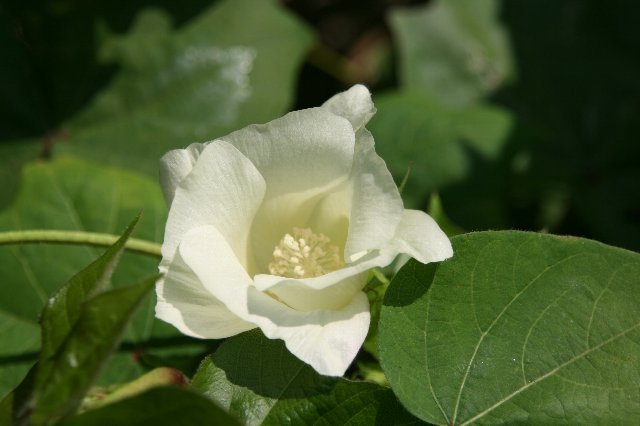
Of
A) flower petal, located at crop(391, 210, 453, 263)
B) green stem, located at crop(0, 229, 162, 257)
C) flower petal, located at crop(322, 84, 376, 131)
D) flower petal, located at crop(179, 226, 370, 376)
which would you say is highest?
flower petal, located at crop(322, 84, 376, 131)

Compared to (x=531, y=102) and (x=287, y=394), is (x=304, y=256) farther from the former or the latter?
(x=531, y=102)

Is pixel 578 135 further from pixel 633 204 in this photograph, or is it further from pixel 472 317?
pixel 472 317

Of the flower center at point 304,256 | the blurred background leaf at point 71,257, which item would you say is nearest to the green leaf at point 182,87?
the blurred background leaf at point 71,257

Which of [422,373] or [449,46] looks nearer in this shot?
[422,373]

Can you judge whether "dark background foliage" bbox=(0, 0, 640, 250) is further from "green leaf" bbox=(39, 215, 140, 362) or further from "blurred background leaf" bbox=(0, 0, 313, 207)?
"green leaf" bbox=(39, 215, 140, 362)

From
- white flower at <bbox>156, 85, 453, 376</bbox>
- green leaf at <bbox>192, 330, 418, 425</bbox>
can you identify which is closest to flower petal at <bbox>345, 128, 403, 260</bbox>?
white flower at <bbox>156, 85, 453, 376</bbox>

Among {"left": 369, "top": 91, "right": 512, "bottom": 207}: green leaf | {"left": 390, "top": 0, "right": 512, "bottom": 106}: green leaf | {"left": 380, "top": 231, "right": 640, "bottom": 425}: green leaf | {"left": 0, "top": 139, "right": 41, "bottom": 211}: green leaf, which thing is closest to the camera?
{"left": 380, "top": 231, "right": 640, "bottom": 425}: green leaf

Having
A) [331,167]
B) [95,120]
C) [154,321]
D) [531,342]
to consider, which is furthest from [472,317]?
[95,120]
